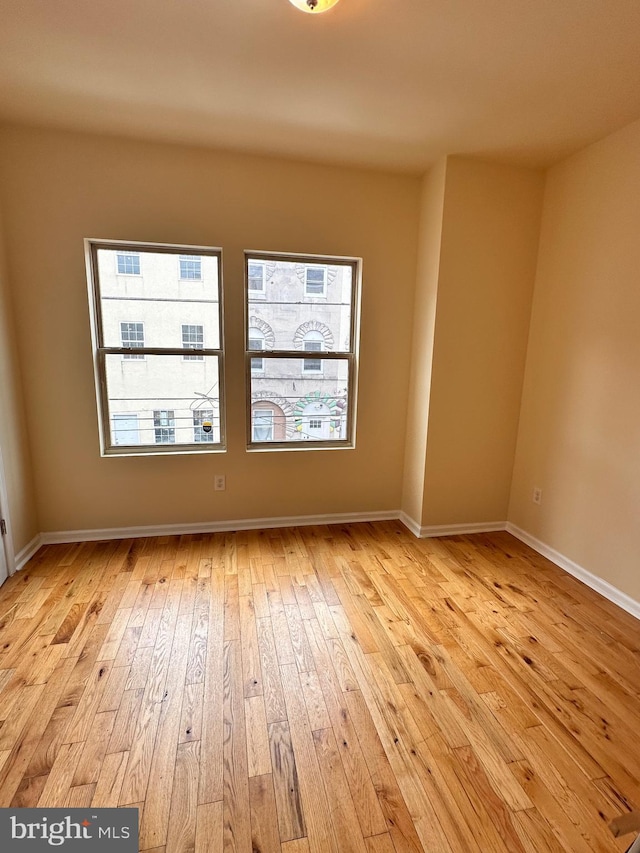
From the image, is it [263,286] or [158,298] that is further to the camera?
[263,286]

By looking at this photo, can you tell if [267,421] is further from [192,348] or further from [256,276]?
[256,276]

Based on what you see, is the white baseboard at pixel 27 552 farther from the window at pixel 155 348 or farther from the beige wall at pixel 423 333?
the beige wall at pixel 423 333

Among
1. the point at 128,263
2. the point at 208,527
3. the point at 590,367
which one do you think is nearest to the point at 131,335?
the point at 128,263

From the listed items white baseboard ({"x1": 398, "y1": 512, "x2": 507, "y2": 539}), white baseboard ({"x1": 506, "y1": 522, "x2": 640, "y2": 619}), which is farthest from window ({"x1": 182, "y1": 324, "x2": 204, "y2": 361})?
white baseboard ({"x1": 506, "y1": 522, "x2": 640, "y2": 619})

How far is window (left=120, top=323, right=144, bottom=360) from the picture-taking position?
2.71m

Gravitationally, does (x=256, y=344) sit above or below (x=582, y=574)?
above

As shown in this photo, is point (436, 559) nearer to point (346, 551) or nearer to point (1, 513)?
point (346, 551)

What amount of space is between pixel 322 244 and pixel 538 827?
3078mm

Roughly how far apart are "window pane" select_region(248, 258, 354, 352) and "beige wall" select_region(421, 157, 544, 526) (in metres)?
0.72

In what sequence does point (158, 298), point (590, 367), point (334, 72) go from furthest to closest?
point (158, 298) < point (590, 367) < point (334, 72)

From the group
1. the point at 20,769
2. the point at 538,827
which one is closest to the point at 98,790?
the point at 20,769

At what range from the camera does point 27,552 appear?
8.45ft

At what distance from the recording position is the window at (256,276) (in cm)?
283

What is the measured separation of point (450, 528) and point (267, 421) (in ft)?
5.49
